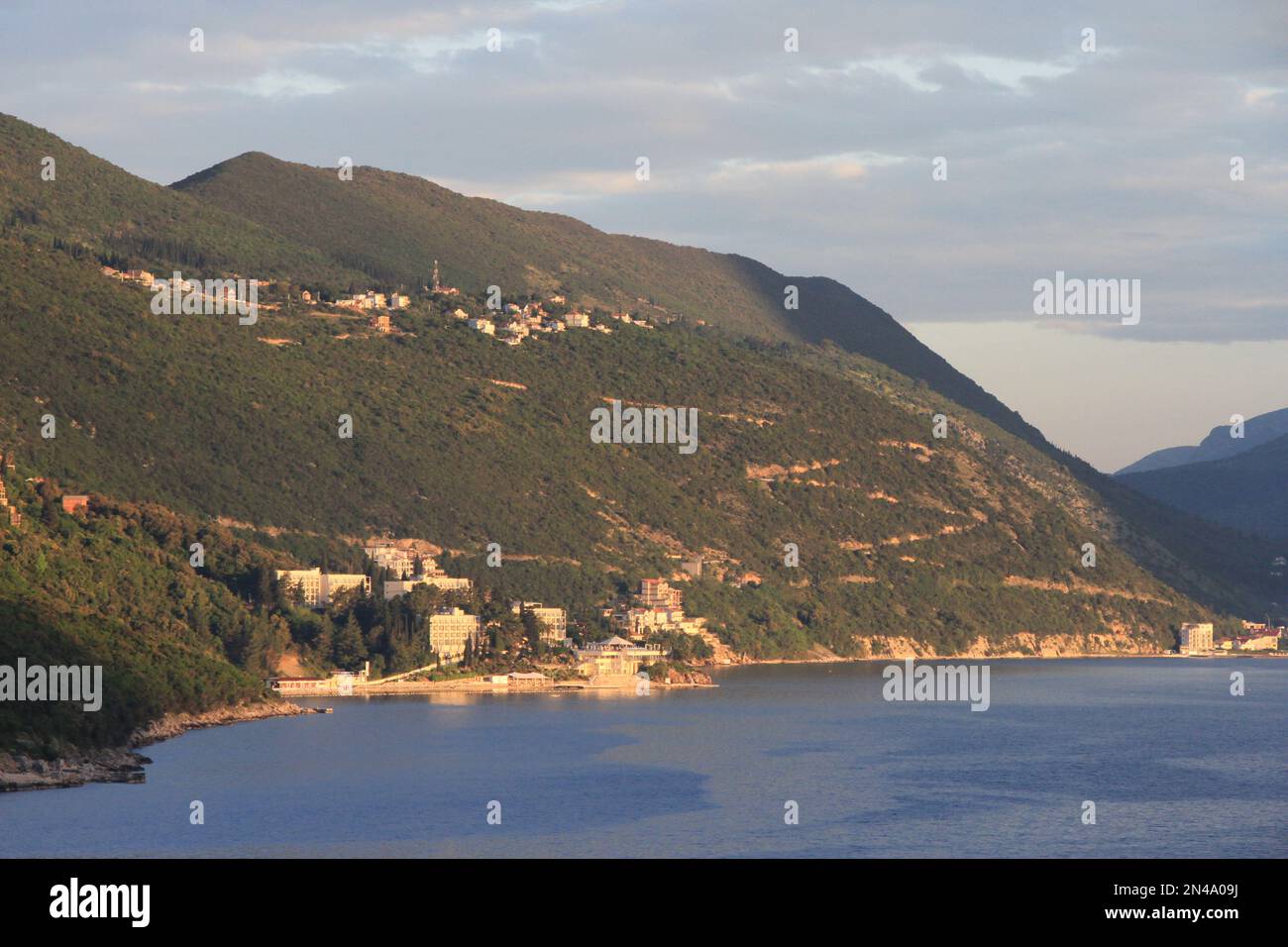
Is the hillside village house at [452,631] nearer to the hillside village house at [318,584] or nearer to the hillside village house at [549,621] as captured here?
the hillside village house at [318,584]

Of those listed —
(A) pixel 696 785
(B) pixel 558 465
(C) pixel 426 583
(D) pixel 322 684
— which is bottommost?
(D) pixel 322 684

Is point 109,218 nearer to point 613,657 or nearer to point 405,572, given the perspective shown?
point 405,572

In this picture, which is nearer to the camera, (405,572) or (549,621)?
(405,572)

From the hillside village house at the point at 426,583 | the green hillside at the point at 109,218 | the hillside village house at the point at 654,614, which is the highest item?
the green hillside at the point at 109,218

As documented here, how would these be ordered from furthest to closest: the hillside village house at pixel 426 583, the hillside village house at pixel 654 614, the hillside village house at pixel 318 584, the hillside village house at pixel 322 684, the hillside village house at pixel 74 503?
the hillside village house at pixel 654 614 → the hillside village house at pixel 426 583 → the hillside village house at pixel 318 584 → the hillside village house at pixel 322 684 → the hillside village house at pixel 74 503

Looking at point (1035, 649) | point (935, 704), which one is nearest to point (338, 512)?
point (935, 704)

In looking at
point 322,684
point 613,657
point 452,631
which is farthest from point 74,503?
point 613,657

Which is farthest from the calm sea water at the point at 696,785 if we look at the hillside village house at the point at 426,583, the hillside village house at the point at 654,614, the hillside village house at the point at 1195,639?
the hillside village house at the point at 1195,639
